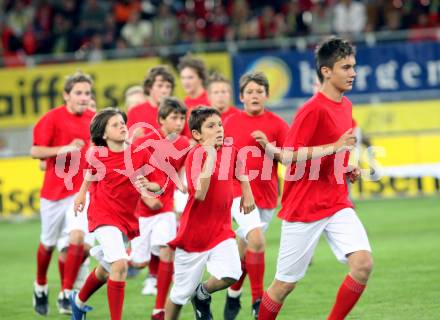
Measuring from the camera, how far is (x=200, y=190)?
9.14m

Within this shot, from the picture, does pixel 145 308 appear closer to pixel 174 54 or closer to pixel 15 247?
pixel 15 247

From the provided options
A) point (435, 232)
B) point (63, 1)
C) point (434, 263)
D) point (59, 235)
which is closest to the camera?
point (59, 235)

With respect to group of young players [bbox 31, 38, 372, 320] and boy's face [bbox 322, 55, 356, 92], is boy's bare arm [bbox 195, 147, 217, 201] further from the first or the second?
boy's face [bbox 322, 55, 356, 92]

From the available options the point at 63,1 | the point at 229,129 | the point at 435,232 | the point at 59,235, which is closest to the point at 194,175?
the point at 229,129

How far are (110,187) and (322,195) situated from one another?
2116mm

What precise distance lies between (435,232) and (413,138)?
613 centimetres

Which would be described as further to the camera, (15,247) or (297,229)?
(15,247)

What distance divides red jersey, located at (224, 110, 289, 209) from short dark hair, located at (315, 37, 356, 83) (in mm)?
2442

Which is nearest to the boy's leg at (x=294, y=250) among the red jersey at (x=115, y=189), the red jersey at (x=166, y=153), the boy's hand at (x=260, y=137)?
the boy's hand at (x=260, y=137)

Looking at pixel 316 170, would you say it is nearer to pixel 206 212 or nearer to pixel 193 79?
pixel 206 212

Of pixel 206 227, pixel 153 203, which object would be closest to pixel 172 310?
pixel 206 227

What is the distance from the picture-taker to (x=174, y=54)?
2416cm

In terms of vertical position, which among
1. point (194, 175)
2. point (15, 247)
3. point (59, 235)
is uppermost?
point (194, 175)

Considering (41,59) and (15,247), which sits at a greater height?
(41,59)
